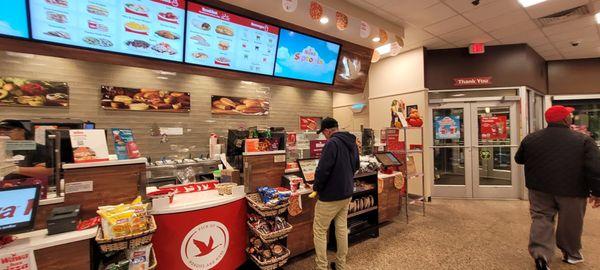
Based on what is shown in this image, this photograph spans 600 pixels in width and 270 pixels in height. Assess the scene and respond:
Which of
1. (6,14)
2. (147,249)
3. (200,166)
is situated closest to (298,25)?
(200,166)

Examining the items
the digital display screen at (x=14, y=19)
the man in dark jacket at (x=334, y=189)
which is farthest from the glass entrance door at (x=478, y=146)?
the digital display screen at (x=14, y=19)

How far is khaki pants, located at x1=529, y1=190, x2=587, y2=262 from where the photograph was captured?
2.85 m

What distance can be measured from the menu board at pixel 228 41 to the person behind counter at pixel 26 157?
160cm

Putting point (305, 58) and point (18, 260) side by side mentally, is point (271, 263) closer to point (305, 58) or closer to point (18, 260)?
point (18, 260)

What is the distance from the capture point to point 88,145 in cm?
209

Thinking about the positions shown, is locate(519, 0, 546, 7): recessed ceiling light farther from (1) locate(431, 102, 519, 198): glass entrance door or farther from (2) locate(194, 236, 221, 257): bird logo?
(2) locate(194, 236, 221, 257): bird logo

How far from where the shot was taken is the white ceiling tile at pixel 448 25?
4.66 m

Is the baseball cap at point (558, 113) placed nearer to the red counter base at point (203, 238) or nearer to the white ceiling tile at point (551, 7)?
the white ceiling tile at point (551, 7)

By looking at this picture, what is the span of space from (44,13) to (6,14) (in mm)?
232

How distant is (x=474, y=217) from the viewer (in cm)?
476

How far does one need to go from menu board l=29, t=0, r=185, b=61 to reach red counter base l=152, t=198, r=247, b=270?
68.7 inches

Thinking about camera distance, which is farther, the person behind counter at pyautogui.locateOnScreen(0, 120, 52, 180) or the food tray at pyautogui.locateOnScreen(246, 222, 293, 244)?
the food tray at pyautogui.locateOnScreen(246, 222, 293, 244)

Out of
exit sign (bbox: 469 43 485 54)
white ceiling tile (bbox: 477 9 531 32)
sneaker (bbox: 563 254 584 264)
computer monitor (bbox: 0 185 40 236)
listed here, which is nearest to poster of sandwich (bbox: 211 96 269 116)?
computer monitor (bbox: 0 185 40 236)

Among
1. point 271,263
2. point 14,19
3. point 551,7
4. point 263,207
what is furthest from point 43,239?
point 551,7
